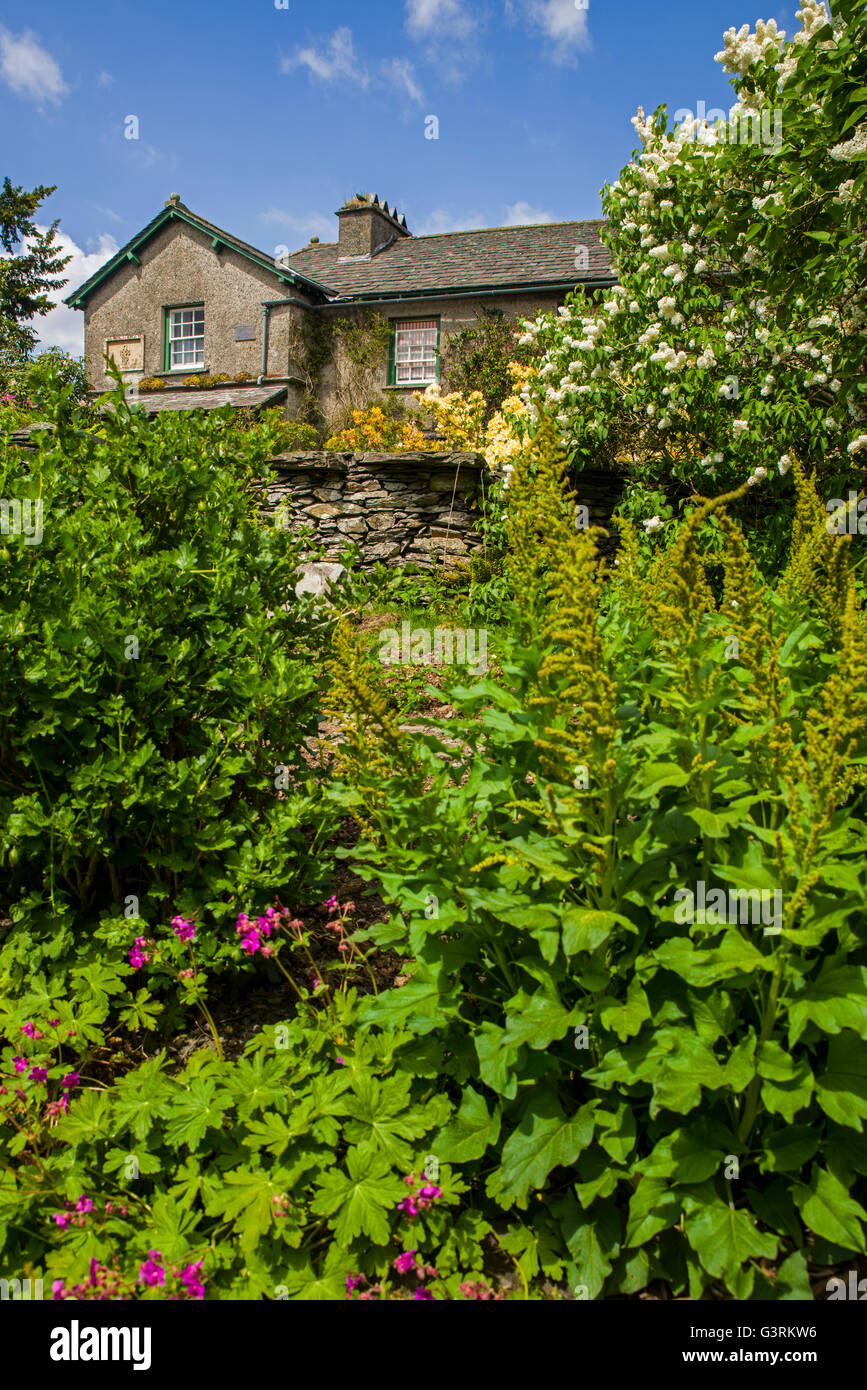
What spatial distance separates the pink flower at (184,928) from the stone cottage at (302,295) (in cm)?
1681

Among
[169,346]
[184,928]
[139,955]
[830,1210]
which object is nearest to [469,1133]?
[830,1210]

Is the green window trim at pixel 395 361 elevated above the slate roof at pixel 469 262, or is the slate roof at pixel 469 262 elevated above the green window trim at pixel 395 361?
the slate roof at pixel 469 262

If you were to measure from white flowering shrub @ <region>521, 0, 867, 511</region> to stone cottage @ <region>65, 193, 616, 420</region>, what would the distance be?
33.7ft

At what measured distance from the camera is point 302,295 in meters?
19.6

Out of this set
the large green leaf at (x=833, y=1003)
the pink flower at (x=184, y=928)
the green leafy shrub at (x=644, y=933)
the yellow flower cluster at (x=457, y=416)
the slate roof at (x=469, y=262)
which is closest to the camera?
the large green leaf at (x=833, y=1003)

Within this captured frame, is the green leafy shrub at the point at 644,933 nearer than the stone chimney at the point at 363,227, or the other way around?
the green leafy shrub at the point at 644,933

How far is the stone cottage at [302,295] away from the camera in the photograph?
18.5 metres

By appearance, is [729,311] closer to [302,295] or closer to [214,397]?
[214,397]

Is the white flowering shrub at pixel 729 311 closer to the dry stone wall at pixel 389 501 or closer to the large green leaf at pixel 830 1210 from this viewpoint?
the dry stone wall at pixel 389 501

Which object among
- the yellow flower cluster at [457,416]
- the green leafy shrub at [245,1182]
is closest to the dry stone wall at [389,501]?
the yellow flower cluster at [457,416]

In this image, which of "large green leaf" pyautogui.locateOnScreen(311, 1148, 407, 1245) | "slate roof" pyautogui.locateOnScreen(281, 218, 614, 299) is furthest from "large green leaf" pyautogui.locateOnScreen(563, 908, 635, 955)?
"slate roof" pyautogui.locateOnScreen(281, 218, 614, 299)

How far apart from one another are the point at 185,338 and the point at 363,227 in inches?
204

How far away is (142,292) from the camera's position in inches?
845
